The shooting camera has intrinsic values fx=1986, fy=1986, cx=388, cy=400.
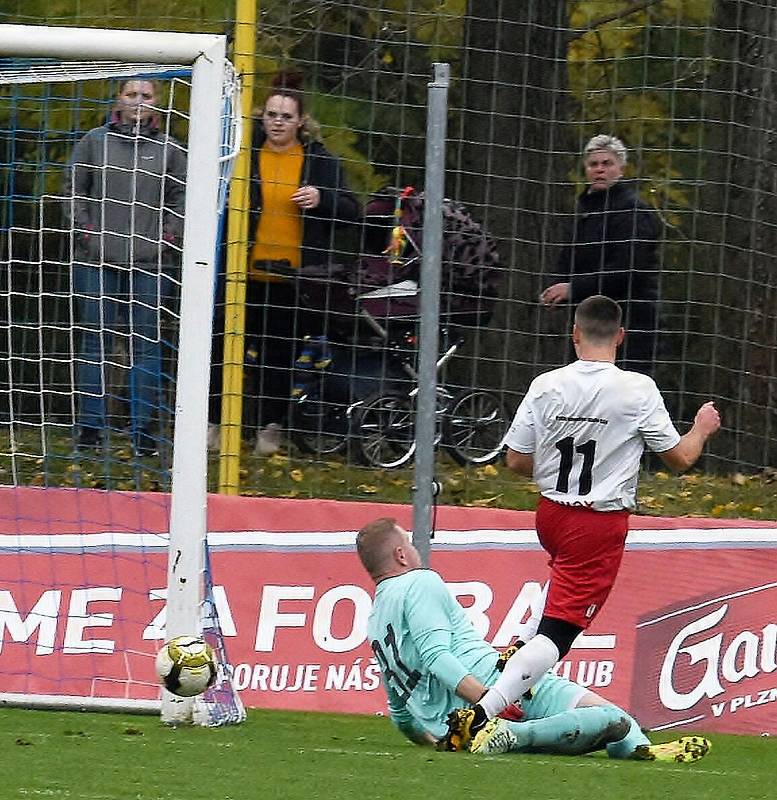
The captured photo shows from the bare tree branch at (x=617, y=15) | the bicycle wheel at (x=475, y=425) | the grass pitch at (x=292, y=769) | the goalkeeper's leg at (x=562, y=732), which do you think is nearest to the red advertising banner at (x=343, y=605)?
the bicycle wheel at (x=475, y=425)

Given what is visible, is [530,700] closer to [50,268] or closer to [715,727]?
[715,727]

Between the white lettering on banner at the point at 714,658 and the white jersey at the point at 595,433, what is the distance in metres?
1.58

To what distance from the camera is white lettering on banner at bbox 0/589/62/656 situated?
842 cm

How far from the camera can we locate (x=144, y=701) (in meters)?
7.63

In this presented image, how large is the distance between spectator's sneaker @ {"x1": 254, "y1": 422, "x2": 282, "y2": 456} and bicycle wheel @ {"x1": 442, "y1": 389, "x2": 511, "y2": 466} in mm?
818

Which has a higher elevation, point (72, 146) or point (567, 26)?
point (567, 26)

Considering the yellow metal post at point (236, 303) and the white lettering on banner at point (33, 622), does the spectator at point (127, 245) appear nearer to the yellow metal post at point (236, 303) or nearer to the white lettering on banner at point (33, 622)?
the yellow metal post at point (236, 303)

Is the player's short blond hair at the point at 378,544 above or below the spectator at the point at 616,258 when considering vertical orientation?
below

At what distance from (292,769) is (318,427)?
313 centimetres

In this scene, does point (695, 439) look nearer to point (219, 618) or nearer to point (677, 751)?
point (677, 751)

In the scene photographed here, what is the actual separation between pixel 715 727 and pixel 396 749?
2.15 metres

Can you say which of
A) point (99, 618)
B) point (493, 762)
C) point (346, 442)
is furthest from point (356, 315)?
point (493, 762)

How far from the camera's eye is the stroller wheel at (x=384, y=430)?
8.94 meters

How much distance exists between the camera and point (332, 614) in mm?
8500
